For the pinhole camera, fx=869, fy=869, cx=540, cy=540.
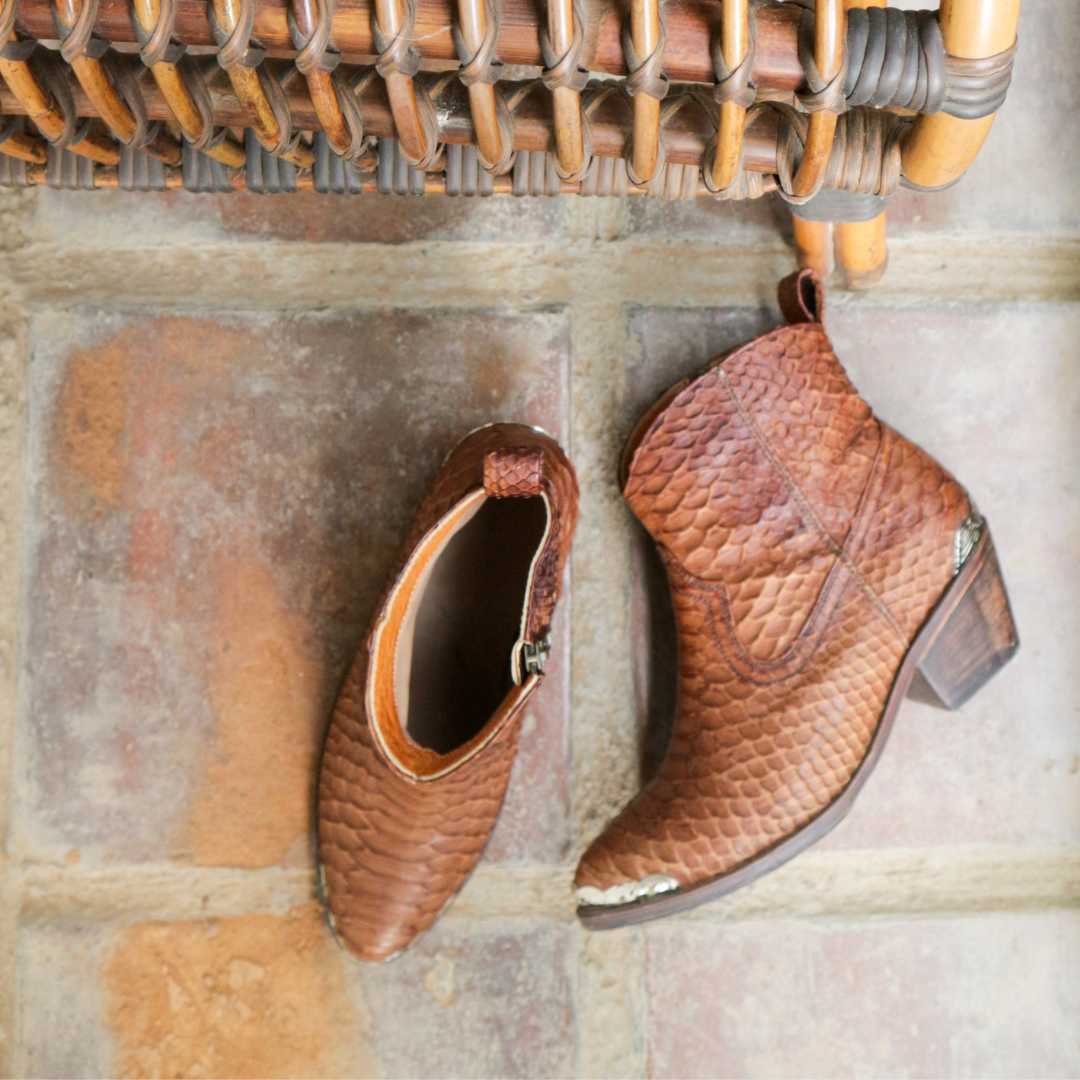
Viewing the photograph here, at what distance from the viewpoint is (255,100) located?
0.35 metres

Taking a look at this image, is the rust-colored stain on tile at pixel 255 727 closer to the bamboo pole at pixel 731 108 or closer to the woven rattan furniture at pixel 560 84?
the woven rattan furniture at pixel 560 84

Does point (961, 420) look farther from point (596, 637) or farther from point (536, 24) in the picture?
point (536, 24)

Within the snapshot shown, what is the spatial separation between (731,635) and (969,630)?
0.56ft

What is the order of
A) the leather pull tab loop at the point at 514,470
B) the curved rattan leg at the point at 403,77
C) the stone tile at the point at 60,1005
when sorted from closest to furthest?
1. the curved rattan leg at the point at 403,77
2. the leather pull tab loop at the point at 514,470
3. the stone tile at the point at 60,1005

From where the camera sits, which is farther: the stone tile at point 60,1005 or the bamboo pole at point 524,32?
the stone tile at point 60,1005

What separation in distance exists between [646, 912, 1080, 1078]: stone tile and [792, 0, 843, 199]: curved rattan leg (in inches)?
20.3

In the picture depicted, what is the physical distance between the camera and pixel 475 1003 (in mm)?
632

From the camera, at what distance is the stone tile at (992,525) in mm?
640

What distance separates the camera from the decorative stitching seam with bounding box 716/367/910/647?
0.55 m

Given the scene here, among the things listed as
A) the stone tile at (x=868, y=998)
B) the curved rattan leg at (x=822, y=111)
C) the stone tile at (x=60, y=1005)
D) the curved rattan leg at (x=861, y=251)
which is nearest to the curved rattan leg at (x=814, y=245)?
the curved rattan leg at (x=861, y=251)

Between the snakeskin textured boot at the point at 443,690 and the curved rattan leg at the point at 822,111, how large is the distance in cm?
21

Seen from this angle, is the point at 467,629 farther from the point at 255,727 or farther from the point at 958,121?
the point at 958,121

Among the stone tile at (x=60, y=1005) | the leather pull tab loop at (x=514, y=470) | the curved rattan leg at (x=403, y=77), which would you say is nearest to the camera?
the curved rattan leg at (x=403, y=77)

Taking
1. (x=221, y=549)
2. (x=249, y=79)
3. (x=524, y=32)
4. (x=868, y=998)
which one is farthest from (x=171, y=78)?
(x=868, y=998)
